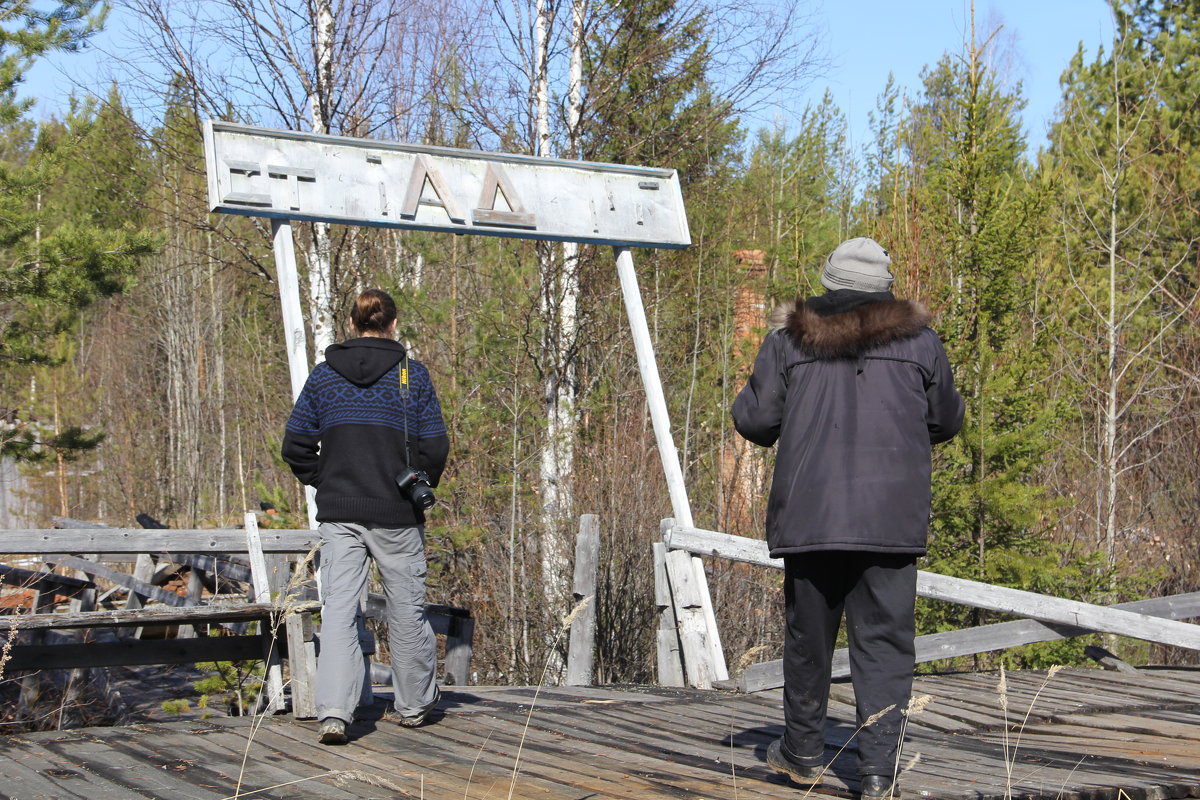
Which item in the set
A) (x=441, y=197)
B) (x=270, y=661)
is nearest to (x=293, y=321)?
(x=441, y=197)

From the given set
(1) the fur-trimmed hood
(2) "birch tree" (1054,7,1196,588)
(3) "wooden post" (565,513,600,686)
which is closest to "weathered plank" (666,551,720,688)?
(3) "wooden post" (565,513,600,686)

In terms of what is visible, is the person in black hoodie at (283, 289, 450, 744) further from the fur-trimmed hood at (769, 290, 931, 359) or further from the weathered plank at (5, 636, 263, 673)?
the fur-trimmed hood at (769, 290, 931, 359)

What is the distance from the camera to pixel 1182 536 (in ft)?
50.6

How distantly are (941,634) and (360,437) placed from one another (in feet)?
10.9

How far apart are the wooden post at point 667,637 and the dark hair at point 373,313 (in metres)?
2.45

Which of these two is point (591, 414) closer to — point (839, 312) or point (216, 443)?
point (839, 312)

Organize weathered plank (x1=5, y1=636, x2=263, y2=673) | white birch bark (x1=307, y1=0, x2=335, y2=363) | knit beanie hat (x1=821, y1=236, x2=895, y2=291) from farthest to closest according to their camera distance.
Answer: white birch bark (x1=307, y1=0, x2=335, y2=363), weathered plank (x1=5, y1=636, x2=263, y2=673), knit beanie hat (x1=821, y1=236, x2=895, y2=291)

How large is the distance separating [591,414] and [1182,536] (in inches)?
307

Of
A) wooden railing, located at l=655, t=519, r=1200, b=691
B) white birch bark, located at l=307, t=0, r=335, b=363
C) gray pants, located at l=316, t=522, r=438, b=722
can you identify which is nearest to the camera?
gray pants, located at l=316, t=522, r=438, b=722

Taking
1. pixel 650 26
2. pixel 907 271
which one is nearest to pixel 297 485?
pixel 650 26

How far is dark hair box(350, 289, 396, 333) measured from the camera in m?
5.40

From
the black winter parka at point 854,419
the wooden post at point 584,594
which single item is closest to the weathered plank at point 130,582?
the wooden post at point 584,594

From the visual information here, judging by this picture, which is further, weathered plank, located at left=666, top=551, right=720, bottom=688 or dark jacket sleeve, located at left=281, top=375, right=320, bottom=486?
weathered plank, located at left=666, top=551, right=720, bottom=688

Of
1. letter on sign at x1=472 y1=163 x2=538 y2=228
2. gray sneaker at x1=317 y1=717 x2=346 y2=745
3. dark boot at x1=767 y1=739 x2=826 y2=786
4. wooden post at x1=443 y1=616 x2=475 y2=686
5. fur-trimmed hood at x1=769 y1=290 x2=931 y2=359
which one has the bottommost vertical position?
wooden post at x1=443 y1=616 x2=475 y2=686
